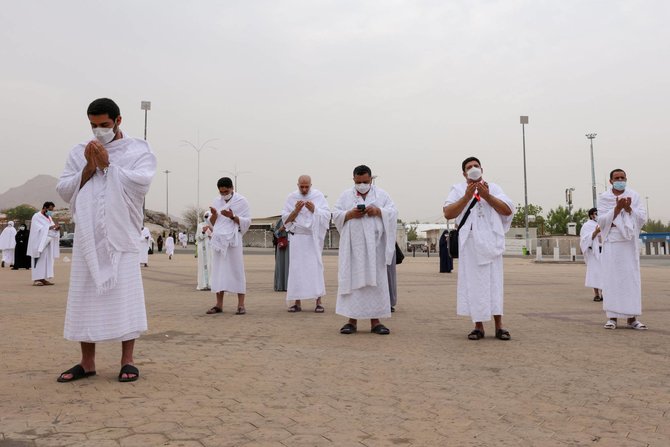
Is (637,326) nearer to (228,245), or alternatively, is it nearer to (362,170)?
(362,170)

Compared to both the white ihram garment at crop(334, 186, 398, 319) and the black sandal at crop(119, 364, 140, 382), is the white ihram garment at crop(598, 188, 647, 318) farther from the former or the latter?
the black sandal at crop(119, 364, 140, 382)

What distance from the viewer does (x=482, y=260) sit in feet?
21.1

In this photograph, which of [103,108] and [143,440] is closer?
[143,440]

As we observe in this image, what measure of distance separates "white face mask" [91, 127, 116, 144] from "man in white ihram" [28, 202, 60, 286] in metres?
10.6

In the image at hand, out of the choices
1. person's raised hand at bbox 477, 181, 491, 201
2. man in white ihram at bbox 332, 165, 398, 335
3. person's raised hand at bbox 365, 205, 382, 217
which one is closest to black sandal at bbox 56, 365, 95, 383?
man in white ihram at bbox 332, 165, 398, 335

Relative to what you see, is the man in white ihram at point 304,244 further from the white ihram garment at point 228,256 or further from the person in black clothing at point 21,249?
the person in black clothing at point 21,249

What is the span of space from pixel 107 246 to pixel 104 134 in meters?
0.86

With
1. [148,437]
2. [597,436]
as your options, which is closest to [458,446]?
[597,436]

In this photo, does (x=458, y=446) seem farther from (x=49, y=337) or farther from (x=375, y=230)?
(x=49, y=337)

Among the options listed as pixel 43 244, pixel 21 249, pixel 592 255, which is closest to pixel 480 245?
pixel 592 255

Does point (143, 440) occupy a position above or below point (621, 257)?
below

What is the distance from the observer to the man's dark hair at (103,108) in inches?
171

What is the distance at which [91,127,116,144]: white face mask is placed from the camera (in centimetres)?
438

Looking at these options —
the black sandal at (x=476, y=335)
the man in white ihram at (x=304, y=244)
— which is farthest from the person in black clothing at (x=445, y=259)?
the black sandal at (x=476, y=335)
